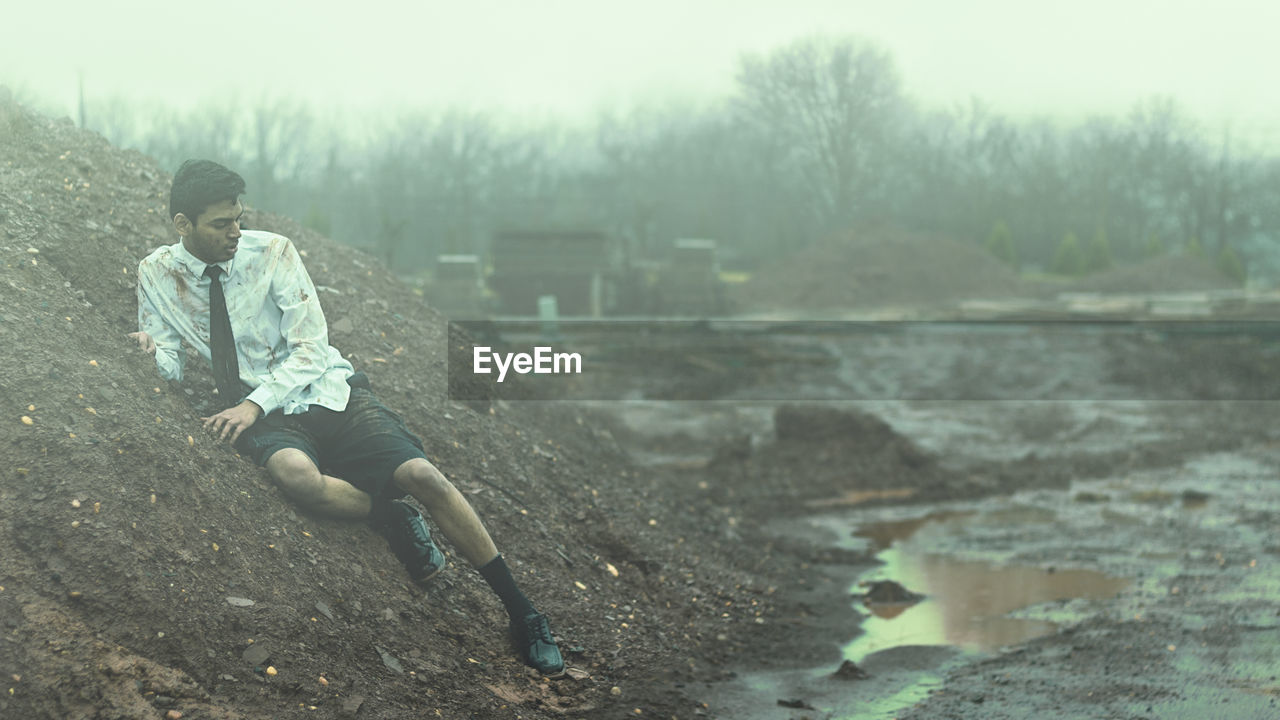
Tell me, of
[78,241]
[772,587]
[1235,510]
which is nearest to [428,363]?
[78,241]

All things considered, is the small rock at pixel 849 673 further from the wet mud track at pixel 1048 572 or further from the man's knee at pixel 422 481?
the man's knee at pixel 422 481

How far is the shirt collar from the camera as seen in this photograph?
4.09m

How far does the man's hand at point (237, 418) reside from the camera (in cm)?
398

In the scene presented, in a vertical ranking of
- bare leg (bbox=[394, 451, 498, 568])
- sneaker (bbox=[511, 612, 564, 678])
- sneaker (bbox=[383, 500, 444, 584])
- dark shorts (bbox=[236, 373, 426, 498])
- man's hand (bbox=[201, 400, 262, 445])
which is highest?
man's hand (bbox=[201, 400, 262, 445])

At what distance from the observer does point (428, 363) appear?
5863 mm

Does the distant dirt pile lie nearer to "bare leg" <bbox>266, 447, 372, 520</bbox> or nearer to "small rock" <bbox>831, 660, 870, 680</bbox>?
"small rock" <bbox>831, 660, 870, 680</bbox>

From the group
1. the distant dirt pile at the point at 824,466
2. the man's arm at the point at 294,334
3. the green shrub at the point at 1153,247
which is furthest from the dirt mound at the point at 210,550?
the green shrub at the point at 1153,247

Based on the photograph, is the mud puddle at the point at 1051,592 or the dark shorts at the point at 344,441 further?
the mud puddle at the point at 1051,592

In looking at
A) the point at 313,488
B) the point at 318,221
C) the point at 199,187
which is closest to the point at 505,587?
the point at 313,488

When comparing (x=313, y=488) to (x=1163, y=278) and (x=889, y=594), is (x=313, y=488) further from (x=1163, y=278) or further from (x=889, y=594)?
(x=1163, y=278)

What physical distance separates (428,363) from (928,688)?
9.14 feet

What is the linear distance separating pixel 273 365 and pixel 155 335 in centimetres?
47

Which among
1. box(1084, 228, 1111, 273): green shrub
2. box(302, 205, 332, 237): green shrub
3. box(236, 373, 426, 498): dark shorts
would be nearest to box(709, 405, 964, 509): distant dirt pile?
box(302, 205, 332, 237): green shrub

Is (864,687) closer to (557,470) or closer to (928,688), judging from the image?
(928,688)
